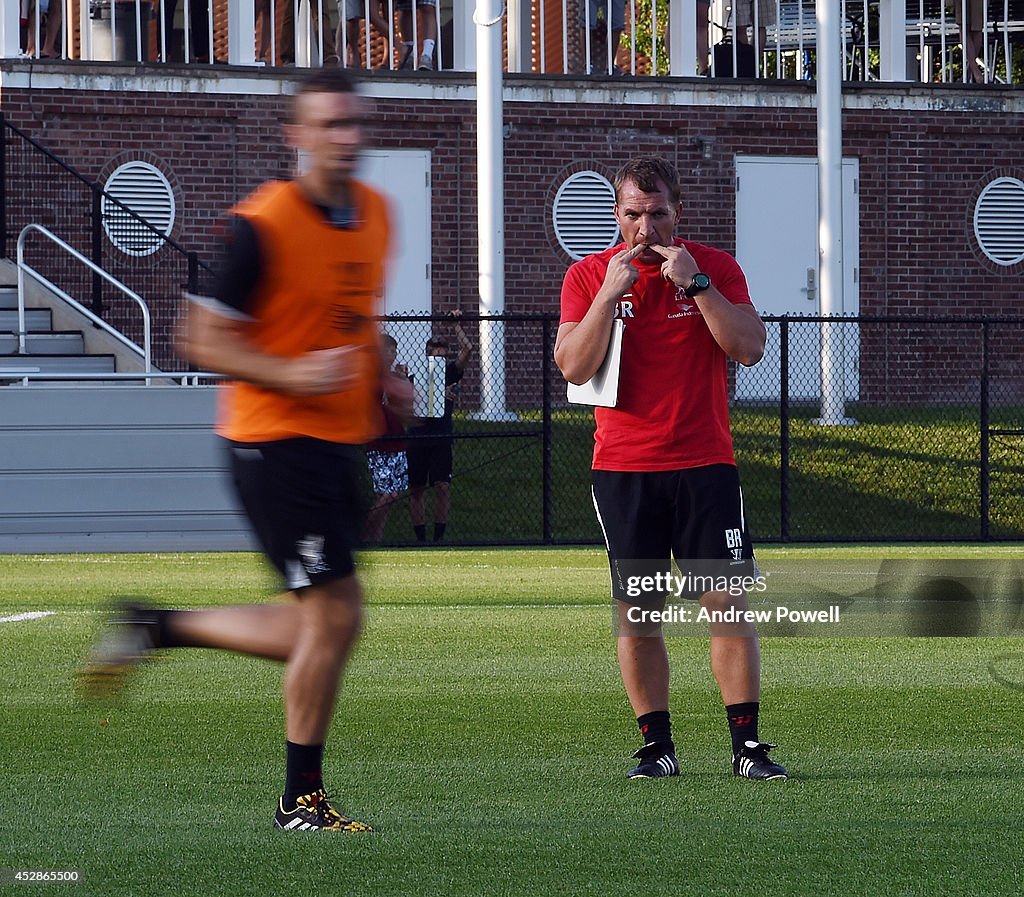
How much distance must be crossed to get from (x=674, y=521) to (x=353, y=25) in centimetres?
1769

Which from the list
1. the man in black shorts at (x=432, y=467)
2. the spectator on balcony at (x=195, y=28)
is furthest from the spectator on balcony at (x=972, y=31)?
the man in black shorts at (x=432, y=467)

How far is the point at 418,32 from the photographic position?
23.0 m

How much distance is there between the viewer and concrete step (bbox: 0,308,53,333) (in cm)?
1900

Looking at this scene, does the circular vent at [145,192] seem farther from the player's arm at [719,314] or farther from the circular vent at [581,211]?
the player's arm at [719,314]

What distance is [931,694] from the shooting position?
778 cm

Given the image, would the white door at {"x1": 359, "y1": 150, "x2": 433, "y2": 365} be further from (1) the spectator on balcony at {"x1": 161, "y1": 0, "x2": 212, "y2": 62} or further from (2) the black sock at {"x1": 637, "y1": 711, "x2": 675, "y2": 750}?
(2) the black sock at {"x1": 637, "y1": 711, "x2": 675, "y2": 750}

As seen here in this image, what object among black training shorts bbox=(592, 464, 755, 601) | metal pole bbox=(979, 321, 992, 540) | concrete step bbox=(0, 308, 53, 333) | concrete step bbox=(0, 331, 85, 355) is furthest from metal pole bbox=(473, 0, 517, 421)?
black training shorts bbox=(592, 464, 755, 601)

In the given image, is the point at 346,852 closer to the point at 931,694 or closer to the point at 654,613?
the point at 654,613

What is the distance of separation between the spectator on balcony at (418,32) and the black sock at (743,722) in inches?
706

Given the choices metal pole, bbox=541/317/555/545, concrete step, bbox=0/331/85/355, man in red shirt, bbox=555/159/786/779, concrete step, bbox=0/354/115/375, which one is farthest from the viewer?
concrete step, bbox=0/331/85/355

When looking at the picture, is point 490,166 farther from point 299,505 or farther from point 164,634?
point 299,505

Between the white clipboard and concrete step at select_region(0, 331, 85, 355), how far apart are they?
13.1 meters

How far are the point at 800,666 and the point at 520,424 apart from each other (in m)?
9.79

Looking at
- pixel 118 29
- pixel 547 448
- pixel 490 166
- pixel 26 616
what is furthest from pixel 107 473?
pixel 118 29
